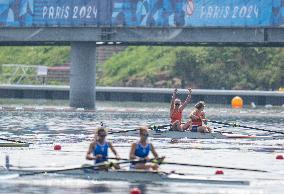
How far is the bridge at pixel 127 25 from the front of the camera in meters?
78.8

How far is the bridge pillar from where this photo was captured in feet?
277

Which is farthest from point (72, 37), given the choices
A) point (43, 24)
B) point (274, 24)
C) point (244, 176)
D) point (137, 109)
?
point (244, 176)

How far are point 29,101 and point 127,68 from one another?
15257 millimetres

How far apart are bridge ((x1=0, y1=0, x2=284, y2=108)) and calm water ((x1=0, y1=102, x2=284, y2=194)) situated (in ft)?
17.8

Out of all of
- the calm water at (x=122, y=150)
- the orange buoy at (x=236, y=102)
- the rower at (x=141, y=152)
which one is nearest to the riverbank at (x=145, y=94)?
the orange buoy at (x=236, y=102)

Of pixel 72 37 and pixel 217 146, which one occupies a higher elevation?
pixel 72 37

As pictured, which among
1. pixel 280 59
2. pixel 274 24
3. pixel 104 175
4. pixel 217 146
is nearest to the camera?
pixel 104 175

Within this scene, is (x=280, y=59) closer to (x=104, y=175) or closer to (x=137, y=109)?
(x=137, y=109)

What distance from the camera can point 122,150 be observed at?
43281 millimetres

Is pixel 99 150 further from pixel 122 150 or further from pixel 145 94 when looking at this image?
pixel 145 94

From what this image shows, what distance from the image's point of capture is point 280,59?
109 metres

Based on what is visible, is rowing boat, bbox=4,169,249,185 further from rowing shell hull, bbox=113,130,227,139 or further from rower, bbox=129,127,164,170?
rowing shell hull, bbox=113,130,227,139

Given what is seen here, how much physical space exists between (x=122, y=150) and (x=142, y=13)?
132 ft

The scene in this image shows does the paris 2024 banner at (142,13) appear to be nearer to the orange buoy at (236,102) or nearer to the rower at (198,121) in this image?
the orange buoy at (236,102)
